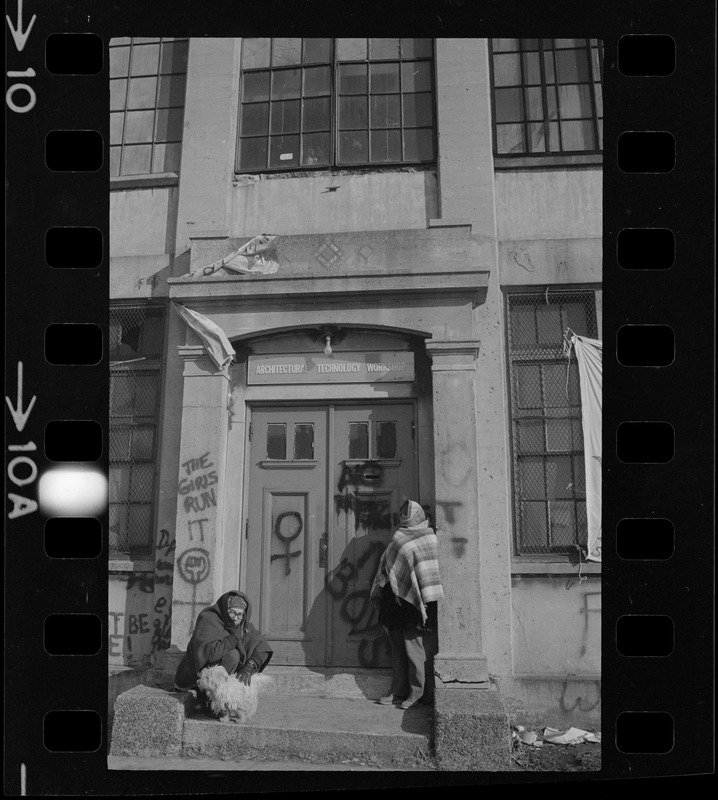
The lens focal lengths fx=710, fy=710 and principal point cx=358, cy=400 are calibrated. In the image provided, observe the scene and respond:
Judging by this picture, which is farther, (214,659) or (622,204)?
(214,659)

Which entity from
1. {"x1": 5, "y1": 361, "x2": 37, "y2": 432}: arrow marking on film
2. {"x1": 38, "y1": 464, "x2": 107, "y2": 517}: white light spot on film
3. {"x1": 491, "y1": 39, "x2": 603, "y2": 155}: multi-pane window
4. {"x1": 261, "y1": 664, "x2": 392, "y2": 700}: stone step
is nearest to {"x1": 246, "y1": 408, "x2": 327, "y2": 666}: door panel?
{"x1": 261, "y1": 664, "x2": 392, "y2": 700}: stone step

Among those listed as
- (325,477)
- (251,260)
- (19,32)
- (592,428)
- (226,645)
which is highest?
(19,32)

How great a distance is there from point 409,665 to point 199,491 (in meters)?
2.61

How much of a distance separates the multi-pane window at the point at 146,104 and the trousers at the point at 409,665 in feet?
18.7

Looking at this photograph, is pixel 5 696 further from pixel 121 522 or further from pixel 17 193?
pixel 17 193

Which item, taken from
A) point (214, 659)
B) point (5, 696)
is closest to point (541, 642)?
point (214, 659)

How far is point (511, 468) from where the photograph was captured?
7172 mm

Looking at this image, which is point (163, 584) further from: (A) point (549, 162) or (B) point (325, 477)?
(A) point (549, 162)

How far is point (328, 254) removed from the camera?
286 inches

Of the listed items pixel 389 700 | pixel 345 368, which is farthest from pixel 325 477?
pixel 389 700

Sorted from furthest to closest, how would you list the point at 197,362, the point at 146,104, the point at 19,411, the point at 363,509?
the point at 146,104 < the point at 197,362 < the point at 363,509 < the point at 19,411

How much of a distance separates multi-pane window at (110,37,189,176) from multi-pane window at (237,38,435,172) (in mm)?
834

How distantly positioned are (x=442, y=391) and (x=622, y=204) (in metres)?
2.42

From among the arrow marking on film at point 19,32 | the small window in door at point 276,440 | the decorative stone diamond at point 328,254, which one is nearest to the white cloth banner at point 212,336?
the small window in door at point 276,440
